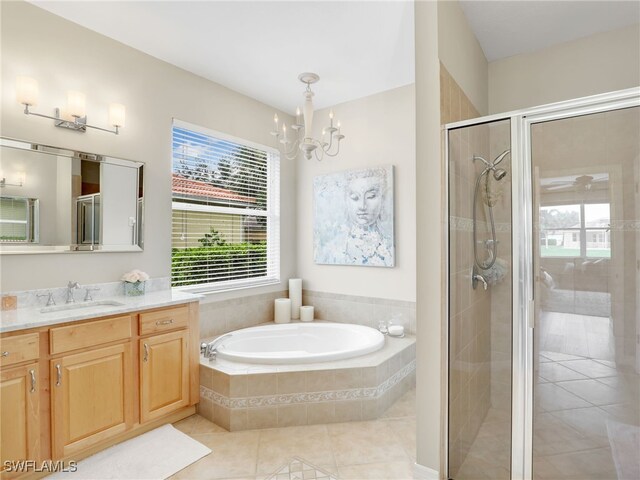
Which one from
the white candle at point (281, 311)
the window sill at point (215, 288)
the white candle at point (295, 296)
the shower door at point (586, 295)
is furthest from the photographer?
the white candle at point (295, 296)

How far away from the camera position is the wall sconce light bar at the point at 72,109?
2182 millimetres

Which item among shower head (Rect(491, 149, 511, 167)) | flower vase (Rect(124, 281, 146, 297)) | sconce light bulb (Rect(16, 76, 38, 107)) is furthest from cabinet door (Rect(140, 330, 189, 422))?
shower head (Rect(491, 149, 511, 167))

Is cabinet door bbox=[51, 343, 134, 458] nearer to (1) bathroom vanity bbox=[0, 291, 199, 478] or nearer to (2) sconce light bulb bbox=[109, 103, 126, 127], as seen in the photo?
(1) bathroom vanity bbox=[0, 291, 199, 478]

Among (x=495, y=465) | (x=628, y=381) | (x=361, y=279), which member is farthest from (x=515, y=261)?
(x=361, y=279)

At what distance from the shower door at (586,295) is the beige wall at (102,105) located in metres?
2.71

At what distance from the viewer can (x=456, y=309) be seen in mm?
1980

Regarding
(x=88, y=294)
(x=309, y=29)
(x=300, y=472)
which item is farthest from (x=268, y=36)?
(x=300, y=472)

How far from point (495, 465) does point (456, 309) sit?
807 mm

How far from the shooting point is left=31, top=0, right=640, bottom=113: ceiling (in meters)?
2.32

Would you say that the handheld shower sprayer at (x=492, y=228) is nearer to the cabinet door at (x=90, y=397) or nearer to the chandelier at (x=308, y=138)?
the chandelier at (x=308, y=138)

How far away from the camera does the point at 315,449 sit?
228 cm

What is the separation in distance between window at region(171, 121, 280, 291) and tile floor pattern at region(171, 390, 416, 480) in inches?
53.2

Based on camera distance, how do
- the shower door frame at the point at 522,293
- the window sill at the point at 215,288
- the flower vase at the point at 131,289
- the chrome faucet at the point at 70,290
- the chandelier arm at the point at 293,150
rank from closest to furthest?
1. the shower door frame at the point at 522,293
2. the chrome faucet at the point at 70,290
3. the flower vase at the point at 131,289
4. the window sill at the point at 215,288
5. the chandelier arm at the point at 293,150

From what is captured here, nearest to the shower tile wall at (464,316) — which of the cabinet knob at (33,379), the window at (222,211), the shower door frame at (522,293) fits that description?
the shower door frame at (522,293)
